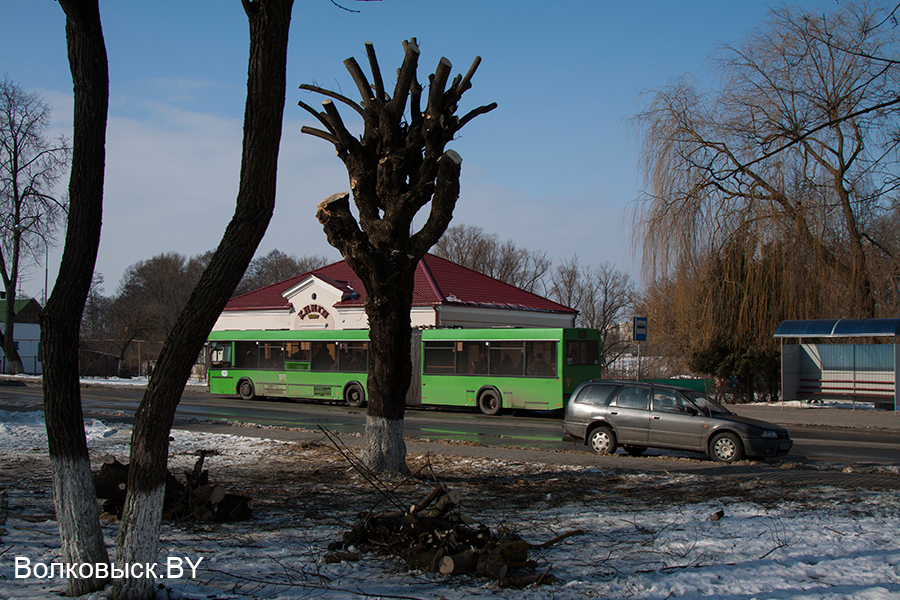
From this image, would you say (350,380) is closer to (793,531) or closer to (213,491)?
(213,491)

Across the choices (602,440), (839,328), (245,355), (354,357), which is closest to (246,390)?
(245,355)

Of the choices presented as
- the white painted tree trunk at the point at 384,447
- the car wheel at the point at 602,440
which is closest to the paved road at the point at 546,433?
the car wheel at the point at 602,440

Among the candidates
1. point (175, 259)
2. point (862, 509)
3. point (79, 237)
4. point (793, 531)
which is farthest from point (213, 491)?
point (175, 259)

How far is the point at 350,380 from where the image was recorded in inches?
1046

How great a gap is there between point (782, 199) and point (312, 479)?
785 inches

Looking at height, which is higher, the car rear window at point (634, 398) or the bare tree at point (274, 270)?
the bare tree at point (274, 270)

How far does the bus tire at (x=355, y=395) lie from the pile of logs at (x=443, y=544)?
19.8 m

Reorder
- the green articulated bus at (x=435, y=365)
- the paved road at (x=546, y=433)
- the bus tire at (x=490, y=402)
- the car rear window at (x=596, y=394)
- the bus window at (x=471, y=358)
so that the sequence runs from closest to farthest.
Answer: the paved road at (x=546, y=433) < the car rear window at (x=596, y=394) < the green articulated bus at (x=435, y=365) < the bus tire at (x=490, y=402) < the bus window at (x=471, y=358)

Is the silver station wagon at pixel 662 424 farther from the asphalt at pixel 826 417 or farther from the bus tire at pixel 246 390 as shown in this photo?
the bus tire at pixel 246 390

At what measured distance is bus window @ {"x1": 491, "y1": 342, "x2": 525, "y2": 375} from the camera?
2281cm

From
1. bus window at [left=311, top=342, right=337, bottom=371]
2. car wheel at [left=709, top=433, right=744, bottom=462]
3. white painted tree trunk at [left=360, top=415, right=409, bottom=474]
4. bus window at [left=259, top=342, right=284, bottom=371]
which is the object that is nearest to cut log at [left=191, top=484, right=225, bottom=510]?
white painted tree trunk at [left=360, top=415, right=409, bottom=474]

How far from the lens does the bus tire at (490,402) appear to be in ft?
76.3

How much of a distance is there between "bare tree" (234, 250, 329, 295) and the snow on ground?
7113 cm

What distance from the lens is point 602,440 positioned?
13852 mm
